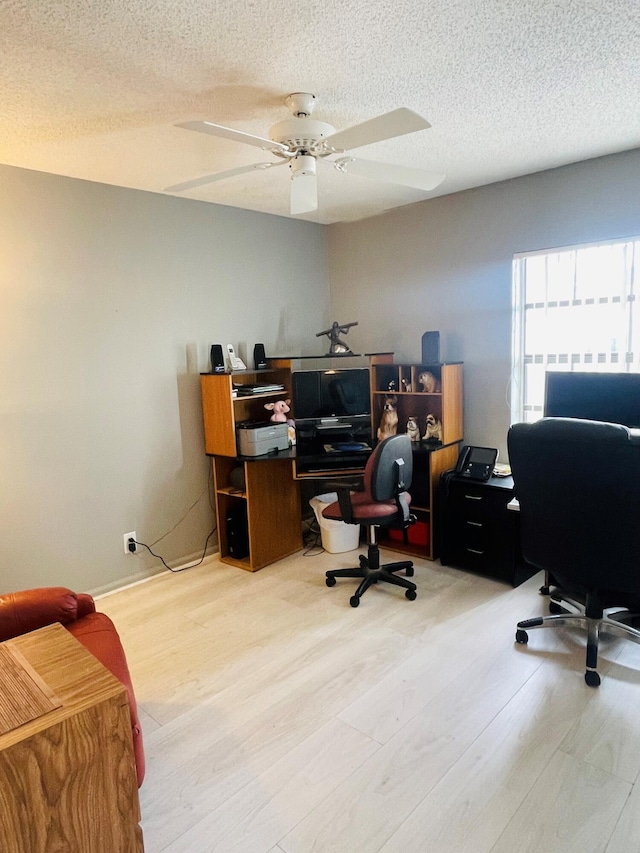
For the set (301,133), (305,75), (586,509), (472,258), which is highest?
(305,75)

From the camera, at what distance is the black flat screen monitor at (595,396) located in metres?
2.68

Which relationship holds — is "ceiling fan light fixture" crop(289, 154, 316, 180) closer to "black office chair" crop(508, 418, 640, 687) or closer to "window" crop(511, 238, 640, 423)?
"black office chair" crop(508, 418, 640, 687)

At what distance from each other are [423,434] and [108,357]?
2208 millimetres

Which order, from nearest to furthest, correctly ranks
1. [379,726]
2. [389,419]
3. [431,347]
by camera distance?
[379,726]
[431,347]
[389,419]

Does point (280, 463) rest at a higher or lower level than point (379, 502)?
higher

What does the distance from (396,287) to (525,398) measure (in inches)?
51.6

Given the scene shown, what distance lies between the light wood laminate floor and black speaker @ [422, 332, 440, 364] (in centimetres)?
155

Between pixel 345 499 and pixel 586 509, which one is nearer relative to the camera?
pixel 586 509

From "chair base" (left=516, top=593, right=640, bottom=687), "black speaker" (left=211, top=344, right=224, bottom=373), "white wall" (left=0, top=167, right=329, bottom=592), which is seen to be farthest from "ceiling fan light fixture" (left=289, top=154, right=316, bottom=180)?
"chair base" (left=516, top=593, right=640, bottom=687)

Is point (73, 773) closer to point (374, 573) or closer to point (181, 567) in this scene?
point (374, 573)

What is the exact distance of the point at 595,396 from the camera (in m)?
2.81

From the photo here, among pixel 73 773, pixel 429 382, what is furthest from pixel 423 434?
pixel 73 773

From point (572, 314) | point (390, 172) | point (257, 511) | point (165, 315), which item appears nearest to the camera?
point (390, 172)

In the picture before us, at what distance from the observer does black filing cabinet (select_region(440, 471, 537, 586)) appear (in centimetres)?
313
